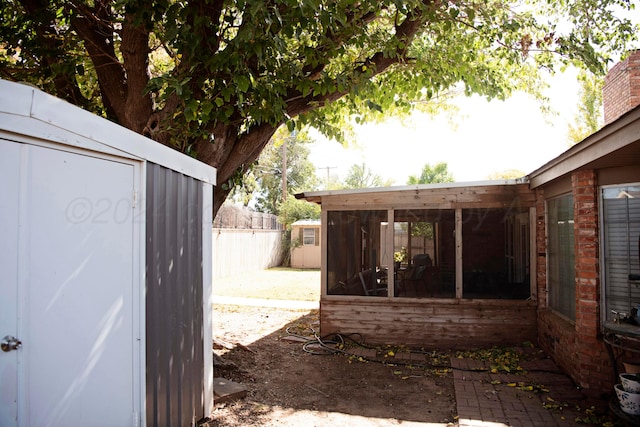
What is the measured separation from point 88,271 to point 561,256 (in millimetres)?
5959

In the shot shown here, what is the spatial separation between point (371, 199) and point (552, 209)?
2.83 m

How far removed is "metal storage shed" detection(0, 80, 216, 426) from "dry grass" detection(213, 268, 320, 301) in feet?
29.4

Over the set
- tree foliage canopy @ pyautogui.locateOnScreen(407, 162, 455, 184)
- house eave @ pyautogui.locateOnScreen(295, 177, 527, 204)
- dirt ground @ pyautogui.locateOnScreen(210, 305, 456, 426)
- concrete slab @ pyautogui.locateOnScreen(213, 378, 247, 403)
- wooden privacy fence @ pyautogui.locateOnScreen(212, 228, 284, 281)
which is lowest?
dirt ground @ pyautogui.locateOnScreen(210, 305, 456, 426)

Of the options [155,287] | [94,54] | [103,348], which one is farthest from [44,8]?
[103,348]

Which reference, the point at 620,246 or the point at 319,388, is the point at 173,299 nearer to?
the point at 319,388

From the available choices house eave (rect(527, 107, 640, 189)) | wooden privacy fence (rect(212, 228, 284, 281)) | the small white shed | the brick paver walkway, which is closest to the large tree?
house eave (rect(527, 107, 640, 189))

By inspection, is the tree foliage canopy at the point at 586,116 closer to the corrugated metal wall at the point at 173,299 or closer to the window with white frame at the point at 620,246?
the window with white frame at the point at 620,246

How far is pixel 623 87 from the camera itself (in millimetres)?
10312

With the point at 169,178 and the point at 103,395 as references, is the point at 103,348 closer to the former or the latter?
the point at 103,395

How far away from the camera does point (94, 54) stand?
553 cm

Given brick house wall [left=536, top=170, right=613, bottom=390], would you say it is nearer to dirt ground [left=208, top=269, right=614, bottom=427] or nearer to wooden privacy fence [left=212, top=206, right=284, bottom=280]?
dirt ground [left=208, top=269, right=614, bottom=427]

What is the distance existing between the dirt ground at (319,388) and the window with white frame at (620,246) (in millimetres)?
2153

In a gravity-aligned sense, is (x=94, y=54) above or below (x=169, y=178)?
above

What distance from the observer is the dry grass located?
13052 mm
